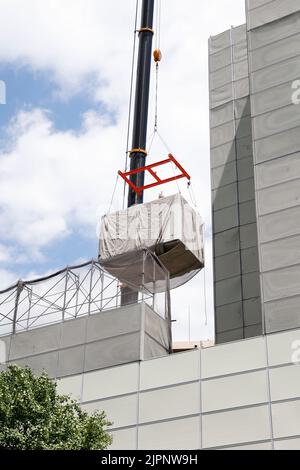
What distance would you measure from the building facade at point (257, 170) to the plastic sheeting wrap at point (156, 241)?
332cm

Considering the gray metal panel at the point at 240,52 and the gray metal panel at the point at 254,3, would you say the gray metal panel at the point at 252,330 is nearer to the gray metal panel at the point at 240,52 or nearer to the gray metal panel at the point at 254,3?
the gray metal panel at the point at 254,3

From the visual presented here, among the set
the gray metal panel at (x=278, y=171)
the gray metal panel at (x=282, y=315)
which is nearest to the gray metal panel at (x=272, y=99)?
the gray metal panel at (x=278, y=171)

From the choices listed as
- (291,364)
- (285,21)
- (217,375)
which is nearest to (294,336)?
(291,364)

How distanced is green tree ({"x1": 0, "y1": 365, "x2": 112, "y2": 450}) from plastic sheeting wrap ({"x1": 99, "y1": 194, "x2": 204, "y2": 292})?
40.0 ft

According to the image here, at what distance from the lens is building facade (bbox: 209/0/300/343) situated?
25.7 meters

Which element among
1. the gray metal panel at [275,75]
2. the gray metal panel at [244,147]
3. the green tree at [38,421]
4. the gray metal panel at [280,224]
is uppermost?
the gray metal panel at [244,147]

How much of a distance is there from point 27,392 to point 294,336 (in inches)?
383

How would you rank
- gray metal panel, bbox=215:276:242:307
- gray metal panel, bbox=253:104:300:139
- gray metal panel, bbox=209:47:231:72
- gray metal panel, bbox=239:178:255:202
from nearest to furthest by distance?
gray metal panel, bbox=253:104:300:139 → gray metal panel, bbox=215:276:242:307 → gray metal panel, bbox=239:178:255:202 → gray metal panel, bbox=209:47:231:72

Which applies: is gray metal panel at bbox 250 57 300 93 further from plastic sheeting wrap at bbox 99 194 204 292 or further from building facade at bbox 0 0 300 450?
plastic sheeting wrap at bbox 99 194 204 292

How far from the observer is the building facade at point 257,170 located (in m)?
25.7

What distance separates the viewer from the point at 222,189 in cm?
4038

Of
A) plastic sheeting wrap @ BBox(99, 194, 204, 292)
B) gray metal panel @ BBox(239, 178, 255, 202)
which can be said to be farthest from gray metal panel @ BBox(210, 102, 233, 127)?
plastic sheeting wrap @ BBox(99, 194, 204, 292)

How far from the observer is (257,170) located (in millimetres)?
27812
